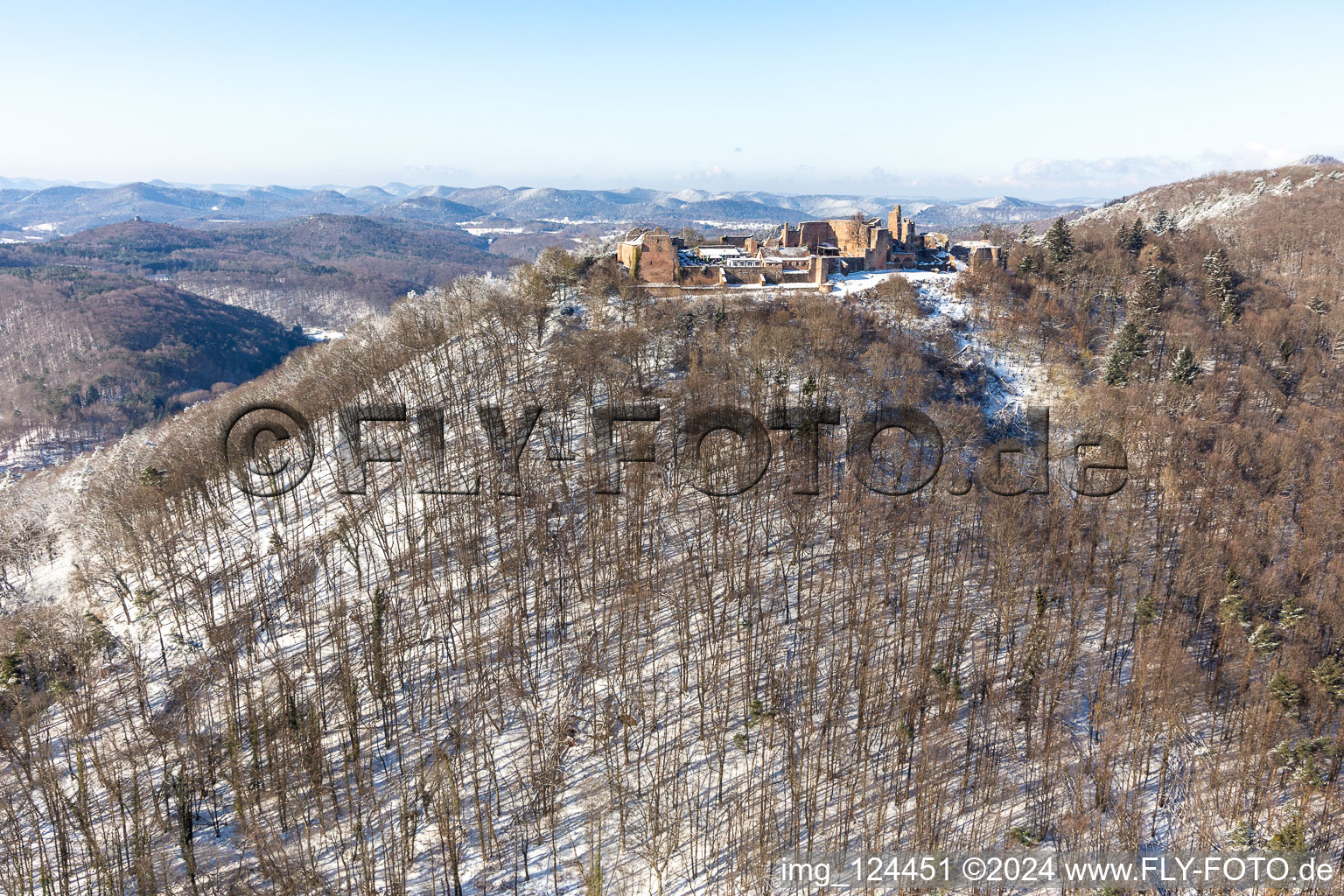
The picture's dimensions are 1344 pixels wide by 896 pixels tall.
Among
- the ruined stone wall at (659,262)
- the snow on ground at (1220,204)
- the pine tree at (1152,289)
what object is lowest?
the pine tree at (1152,289)

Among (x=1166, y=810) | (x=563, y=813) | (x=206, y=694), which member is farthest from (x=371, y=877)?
(x=1166, y=810)

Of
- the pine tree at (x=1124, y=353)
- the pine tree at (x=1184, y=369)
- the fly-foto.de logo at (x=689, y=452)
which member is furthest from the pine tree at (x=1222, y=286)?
the fly-foto.de logo at (x=689, y=452)

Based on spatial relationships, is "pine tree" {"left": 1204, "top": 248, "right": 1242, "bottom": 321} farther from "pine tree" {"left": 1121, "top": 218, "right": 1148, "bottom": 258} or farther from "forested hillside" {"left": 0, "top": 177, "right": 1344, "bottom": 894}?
"forested hillside" {"left": 0, "top": 177, "right": 1344, "bottom": 894}

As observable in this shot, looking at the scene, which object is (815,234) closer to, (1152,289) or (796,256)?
(796,256)

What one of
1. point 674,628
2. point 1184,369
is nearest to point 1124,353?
point 1184,369

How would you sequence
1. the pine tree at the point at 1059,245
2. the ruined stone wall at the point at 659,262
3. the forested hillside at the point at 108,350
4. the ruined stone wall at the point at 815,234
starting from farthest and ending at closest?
the forested hillside at the point at 108,350 → the ruined stone wall at the point at 815,234 → the pine tree at the point at 1059,245 → the ruined stone wall at the point at 659,262

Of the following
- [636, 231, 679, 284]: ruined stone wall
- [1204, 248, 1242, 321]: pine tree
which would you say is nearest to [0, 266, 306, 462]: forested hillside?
[636, 231, 679, 284]: ruined stone wall

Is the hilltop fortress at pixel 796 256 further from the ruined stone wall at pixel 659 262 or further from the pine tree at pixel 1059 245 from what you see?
the pine tree at pixel 1059 245
